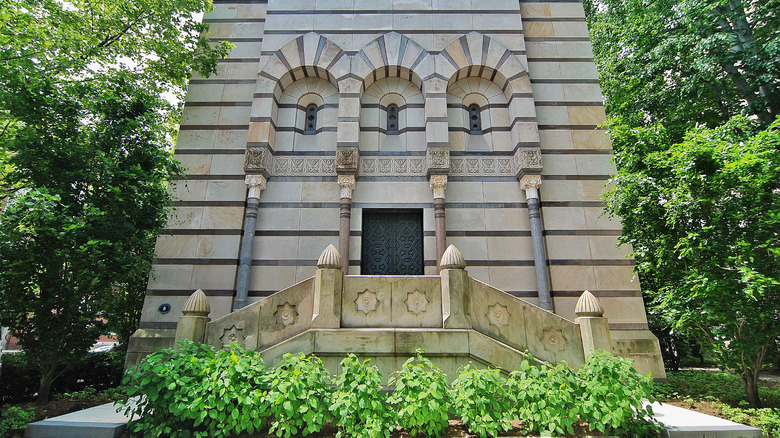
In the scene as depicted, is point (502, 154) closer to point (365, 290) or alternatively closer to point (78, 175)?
point (365, 290)

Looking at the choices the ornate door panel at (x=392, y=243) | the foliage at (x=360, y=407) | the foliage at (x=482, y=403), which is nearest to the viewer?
the foliage at (x=360, y=407)

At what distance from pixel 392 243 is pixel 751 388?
27.3ft

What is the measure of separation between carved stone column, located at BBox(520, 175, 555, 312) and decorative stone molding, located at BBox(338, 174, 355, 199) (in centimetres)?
493

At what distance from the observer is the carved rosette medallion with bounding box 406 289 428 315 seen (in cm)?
688

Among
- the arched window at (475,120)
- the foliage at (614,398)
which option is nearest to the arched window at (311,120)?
the arched window at (475,120)

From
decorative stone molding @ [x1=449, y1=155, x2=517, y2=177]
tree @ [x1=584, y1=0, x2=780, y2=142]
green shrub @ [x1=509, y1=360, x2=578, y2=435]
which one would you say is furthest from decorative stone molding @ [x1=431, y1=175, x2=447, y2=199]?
green shrub @ [x1=509, y1=360, x2=578, y2=435]

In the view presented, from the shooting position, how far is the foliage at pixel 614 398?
5070 mm

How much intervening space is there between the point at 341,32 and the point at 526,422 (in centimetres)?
1207

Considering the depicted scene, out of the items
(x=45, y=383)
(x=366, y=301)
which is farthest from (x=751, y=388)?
(x=45, y=383)

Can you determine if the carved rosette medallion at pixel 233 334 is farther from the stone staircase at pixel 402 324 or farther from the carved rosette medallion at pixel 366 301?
the carved rosette medallion at pixel 366 301

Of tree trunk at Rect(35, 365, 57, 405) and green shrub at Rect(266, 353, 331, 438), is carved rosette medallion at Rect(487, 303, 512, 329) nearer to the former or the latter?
green shrub at Rect(266, 353, 331, 438)

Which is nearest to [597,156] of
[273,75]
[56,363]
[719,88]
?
[719,88]

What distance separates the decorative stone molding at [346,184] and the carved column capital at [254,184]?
2289 millimetres

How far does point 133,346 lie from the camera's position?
31.9 ft
